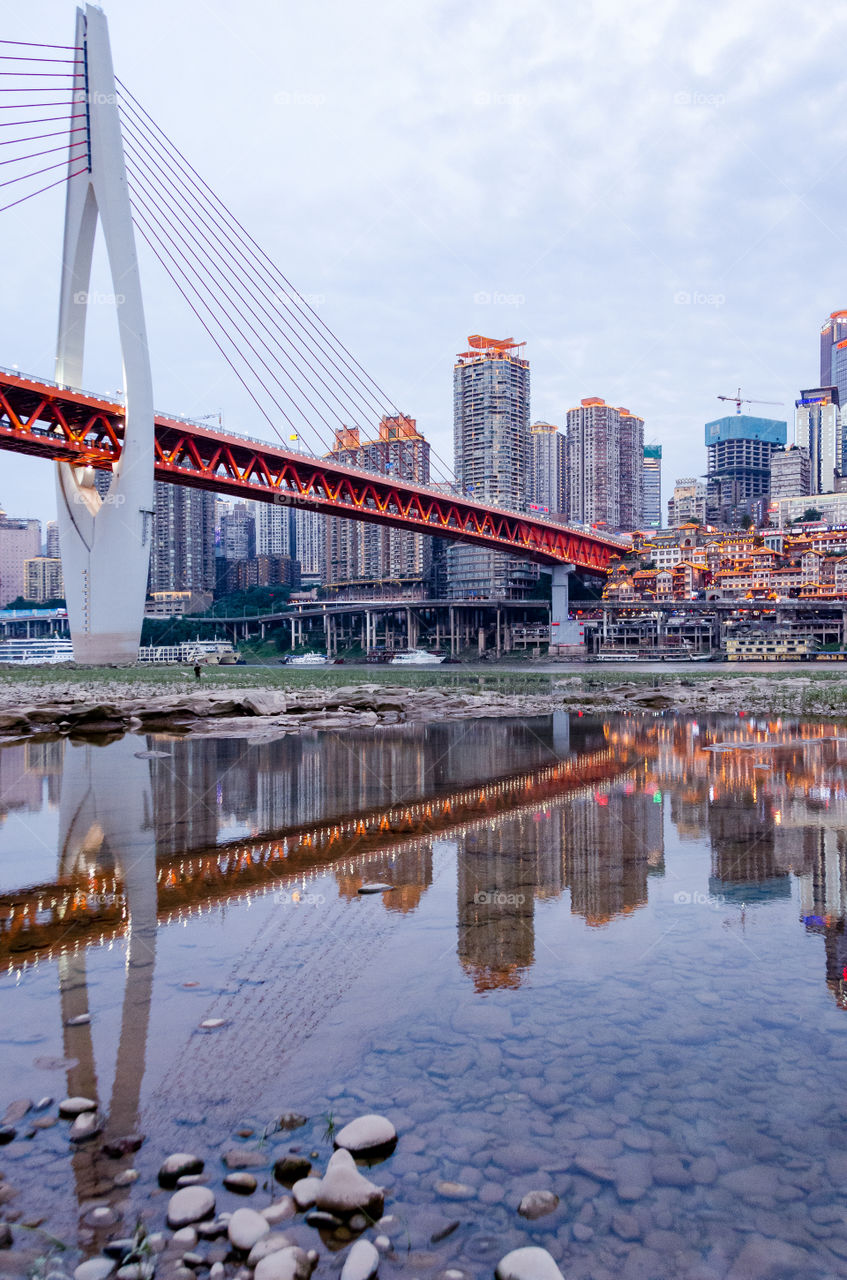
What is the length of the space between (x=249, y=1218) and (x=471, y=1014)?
1987mm

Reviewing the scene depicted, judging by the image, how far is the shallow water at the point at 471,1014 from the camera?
3064 millimetres

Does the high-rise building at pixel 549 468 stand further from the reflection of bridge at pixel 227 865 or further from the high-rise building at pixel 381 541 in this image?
the reflection of bridge at pixel 227 865

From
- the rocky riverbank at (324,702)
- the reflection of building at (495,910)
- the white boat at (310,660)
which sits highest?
the reflection of building at (495,910)

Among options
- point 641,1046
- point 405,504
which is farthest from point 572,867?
point 405,504

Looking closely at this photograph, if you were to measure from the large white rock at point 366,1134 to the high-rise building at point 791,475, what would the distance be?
212 meters

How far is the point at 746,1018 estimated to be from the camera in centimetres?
454

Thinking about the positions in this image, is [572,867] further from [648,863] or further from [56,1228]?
[56,1228]

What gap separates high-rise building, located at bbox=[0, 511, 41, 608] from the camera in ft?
557

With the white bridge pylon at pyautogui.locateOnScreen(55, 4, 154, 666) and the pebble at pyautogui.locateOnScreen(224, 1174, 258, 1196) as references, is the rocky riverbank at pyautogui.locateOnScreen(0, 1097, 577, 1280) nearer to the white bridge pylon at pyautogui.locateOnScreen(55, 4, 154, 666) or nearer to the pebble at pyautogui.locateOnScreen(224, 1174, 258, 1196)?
the pebble at pyautogui.locateOnScreen(224, 1174, 258, 1196)

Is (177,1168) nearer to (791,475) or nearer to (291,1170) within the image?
(291,1170)

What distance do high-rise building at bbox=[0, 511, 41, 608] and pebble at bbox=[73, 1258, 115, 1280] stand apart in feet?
602

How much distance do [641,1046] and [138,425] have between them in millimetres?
39783

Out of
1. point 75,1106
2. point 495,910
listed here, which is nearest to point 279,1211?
point 75,1106

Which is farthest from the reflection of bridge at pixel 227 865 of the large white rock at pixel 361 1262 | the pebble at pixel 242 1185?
the large white rock at pixel 361 1262
